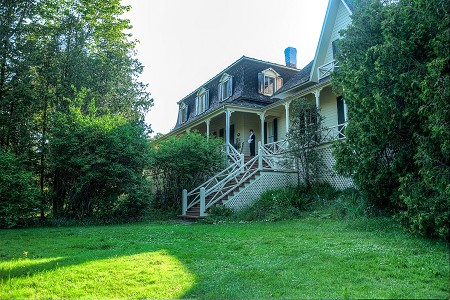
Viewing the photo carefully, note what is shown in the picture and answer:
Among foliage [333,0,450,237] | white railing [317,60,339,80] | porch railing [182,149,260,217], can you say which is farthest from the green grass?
white railing [317,60,339,80]

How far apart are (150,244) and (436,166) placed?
221 inches

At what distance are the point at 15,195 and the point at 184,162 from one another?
6148mm

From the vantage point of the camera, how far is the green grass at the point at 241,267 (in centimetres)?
388

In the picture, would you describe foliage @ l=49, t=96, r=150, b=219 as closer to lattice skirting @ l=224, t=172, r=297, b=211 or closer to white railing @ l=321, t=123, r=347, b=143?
lattice skirting @ l=224, t=172, r=297, b=211

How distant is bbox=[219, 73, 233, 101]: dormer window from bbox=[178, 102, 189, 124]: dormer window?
5936 millimetres

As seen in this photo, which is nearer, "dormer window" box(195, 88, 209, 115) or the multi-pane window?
the multi-pane window

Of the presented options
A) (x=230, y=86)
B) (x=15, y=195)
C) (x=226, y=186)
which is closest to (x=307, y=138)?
(x=226, y=186)

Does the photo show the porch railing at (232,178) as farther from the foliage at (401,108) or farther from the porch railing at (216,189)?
the foliage at (401,108)

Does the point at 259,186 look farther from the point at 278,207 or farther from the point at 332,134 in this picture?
the point at 332,134

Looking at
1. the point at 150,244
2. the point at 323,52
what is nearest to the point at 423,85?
the point at 150,244

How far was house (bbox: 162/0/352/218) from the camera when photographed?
533 inches

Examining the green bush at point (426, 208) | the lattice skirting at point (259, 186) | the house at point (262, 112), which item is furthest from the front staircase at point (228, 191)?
the green bush at point (426, 208)

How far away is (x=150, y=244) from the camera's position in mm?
7062

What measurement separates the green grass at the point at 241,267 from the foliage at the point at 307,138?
5628 millimetres
